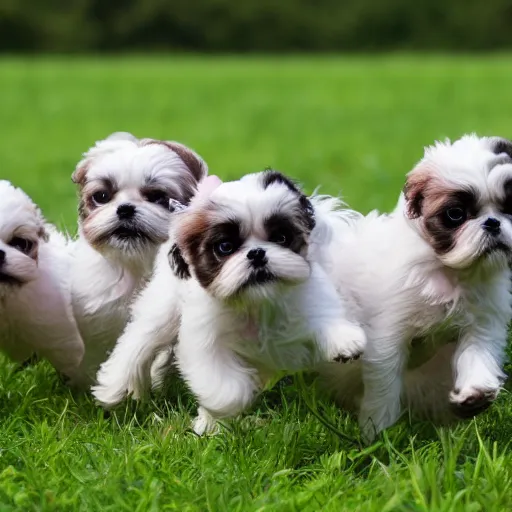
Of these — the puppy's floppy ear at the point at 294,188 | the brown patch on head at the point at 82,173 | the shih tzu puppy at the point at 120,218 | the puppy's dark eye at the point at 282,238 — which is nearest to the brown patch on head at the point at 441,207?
the puppy's floppy ear at the point at 294,188

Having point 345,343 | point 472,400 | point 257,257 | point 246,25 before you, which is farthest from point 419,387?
point 246,25

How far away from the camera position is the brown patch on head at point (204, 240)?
3.84 metres

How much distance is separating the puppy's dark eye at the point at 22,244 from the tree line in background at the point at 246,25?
37.4 meters

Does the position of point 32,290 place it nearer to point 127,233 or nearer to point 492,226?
point 127,233

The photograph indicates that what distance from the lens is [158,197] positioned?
178 inches

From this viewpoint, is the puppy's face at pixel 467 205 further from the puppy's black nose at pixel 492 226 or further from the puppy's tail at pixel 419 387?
the puppy's tail at pixel 419 387

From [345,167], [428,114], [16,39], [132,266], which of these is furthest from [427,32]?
[132,266]

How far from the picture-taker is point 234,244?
3.85 meters

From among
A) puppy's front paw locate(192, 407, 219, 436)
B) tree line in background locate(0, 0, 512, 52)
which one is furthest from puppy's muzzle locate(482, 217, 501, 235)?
tree line in background locate(0, 0, 512, 52)

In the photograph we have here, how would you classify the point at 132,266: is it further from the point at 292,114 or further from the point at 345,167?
the point at 292,114

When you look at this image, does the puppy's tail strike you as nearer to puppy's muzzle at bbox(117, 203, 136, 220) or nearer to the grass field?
the grass field

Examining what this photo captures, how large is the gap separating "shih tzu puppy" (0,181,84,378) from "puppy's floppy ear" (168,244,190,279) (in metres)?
0.77

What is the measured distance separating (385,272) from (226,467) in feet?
3.41

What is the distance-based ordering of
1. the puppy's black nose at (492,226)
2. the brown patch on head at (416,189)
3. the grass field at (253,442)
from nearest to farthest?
the grass field at (253,442) < the puppy's black nose at (492,226) < the brown patch on head at (416,189)
